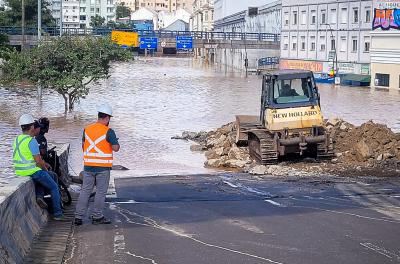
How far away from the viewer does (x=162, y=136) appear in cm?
3106

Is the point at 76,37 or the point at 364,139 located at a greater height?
the point at 76,37

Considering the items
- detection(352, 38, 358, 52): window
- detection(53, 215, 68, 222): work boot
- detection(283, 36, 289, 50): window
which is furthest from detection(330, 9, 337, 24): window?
detection(53, 215, 68, 222): work boot

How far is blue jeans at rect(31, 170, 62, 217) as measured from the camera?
9.95 meters

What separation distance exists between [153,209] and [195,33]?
3360 inches

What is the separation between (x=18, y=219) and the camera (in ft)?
27.5

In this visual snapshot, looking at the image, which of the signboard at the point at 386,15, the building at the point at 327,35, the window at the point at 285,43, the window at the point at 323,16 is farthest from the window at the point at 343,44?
the window at the point at 285,43

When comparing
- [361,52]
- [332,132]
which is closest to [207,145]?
[332,132]

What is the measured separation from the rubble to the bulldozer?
47 cm

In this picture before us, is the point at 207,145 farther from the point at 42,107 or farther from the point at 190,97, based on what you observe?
the point at 190,97

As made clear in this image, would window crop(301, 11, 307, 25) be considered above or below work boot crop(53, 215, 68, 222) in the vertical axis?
above

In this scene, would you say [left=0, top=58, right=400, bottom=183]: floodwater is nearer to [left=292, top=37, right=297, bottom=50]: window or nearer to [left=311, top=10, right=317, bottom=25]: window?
[left=311, top=10, right=317, bottom=25]: window

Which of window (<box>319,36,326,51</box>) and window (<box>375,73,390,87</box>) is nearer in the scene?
window (<box>375,73,390,87</box>)

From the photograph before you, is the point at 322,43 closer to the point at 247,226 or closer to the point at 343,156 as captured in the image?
the point at 343,156

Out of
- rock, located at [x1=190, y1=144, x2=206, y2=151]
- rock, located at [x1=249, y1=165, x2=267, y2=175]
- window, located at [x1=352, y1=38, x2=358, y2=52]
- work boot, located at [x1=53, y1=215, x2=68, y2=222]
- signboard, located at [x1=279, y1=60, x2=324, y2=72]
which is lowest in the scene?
rock, located at [x1=190, y1=144, x2=206, y2=151]
